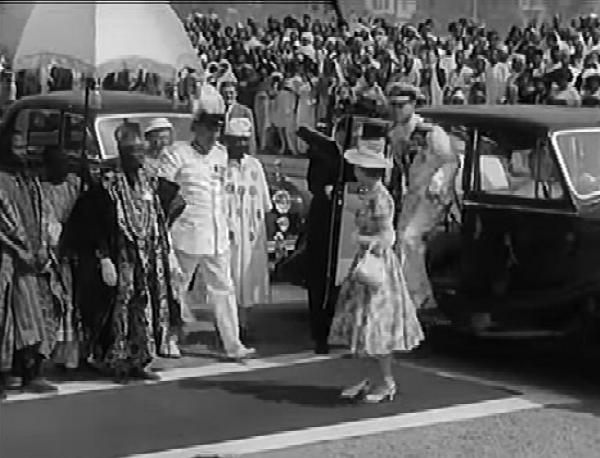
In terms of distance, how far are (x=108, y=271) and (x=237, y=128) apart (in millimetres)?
1623

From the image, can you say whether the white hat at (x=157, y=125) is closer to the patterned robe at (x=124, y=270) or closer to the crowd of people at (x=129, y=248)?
the crowd of people at (x=129, y=248)

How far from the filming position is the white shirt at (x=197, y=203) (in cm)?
791

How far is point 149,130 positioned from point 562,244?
8.67 feet

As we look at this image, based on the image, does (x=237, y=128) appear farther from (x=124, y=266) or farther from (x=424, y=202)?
(x=124, y=266)

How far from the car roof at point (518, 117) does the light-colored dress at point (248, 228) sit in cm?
128

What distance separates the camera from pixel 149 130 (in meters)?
8.05

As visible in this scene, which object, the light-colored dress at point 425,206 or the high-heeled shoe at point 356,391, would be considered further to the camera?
the light-colored dress at point 425,206

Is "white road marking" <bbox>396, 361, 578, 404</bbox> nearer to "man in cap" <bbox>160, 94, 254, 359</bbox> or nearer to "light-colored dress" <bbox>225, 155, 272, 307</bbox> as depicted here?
"light-colored dress" <bbox>225, 155, 272, 307</bbox>

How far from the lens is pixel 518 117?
8.21 metres

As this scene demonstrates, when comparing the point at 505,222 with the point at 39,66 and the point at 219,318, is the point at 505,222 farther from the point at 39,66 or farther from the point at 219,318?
the point at 39,66

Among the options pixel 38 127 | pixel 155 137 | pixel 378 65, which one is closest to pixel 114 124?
pixel 155 137

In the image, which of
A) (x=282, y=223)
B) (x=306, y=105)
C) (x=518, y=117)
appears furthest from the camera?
(x=306, y=105)

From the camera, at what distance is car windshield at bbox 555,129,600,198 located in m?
7.78

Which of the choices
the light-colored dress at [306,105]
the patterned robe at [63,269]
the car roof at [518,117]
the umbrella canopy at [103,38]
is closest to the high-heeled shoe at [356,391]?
the patterned robe at [63,269]
